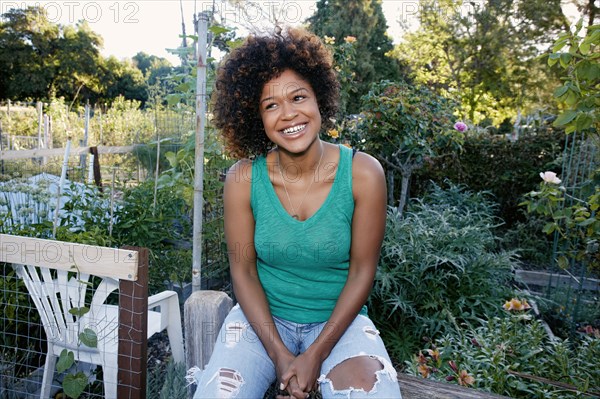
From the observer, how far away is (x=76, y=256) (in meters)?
1.59

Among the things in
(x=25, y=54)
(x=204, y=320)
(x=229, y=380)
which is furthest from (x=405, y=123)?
(x=25, y=54)

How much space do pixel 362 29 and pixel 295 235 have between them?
631 inches

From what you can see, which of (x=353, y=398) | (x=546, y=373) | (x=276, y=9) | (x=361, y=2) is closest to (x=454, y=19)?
(x=361, y=2)

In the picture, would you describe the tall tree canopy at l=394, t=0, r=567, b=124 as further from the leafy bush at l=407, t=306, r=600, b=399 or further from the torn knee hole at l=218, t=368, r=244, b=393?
the torn knee hole at l=218, t=368, r=244, b=393

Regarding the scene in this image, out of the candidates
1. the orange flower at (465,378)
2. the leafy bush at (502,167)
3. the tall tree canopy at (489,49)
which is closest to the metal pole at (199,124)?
the orange flower at (465,378)

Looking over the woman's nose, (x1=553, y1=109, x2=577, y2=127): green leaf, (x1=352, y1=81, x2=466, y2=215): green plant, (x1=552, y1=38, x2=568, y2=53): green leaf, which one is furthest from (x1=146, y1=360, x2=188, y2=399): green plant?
(x1=352, y1=81, x2=466, y2=215): green plant

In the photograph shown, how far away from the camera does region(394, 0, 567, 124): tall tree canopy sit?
11.9 m

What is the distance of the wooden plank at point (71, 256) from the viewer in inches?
59.4

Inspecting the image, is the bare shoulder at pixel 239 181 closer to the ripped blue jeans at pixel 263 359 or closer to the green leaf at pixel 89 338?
the ripped blue jeans at pixel 263 359

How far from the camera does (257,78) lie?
1.66 metres

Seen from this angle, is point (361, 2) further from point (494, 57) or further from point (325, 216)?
point (325, 216)

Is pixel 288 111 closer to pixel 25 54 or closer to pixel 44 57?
pixel 25 54

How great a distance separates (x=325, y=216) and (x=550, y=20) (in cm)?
1273

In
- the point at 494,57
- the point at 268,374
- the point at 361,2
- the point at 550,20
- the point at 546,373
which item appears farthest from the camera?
the point at 361,2
